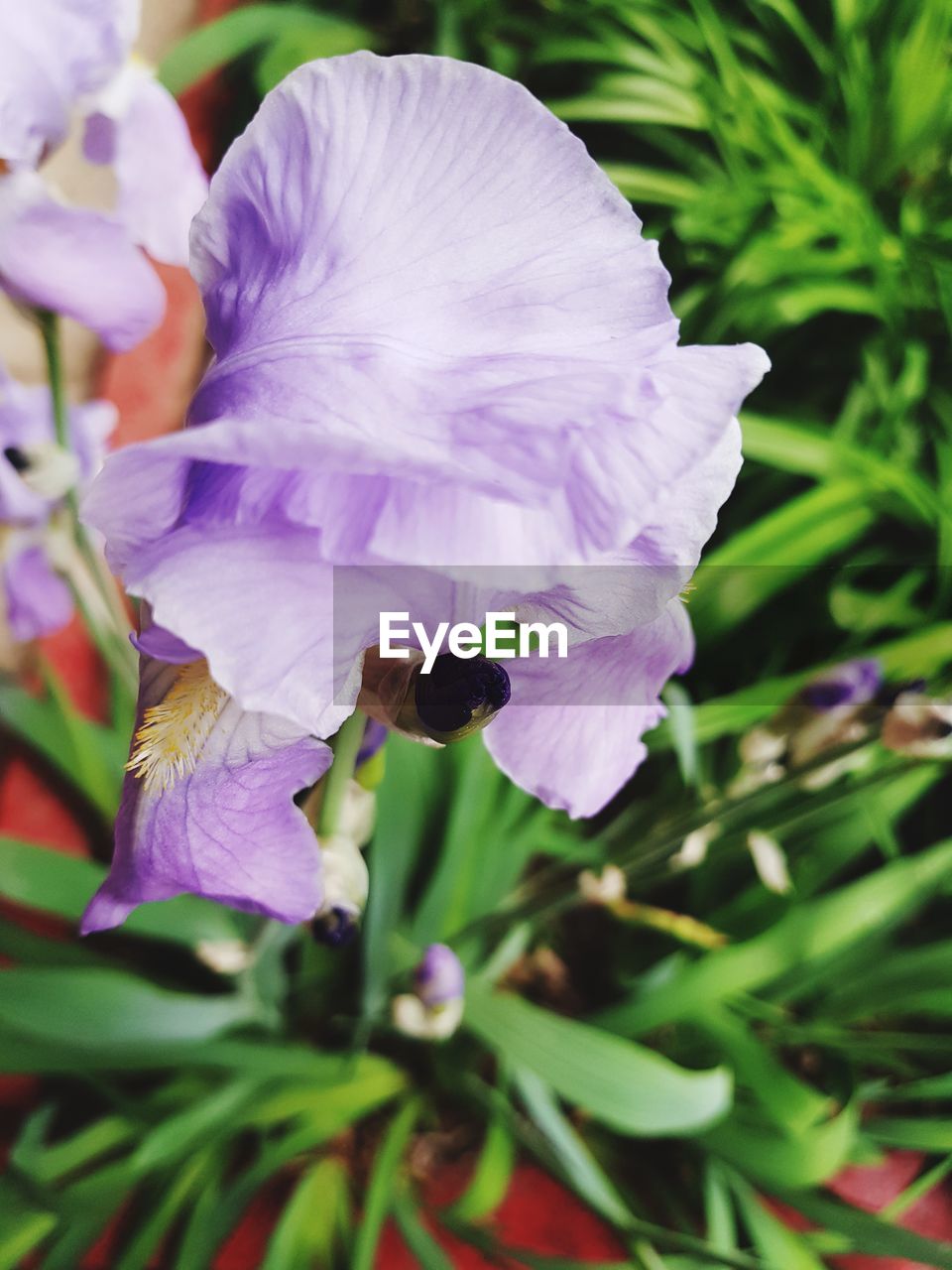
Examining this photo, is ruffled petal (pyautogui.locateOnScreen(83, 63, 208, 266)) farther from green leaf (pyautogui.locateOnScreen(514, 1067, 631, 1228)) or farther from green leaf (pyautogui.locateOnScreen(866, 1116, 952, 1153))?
green leaf (pyautogui.locateOnScreen(866, 1116, 952, 1153))

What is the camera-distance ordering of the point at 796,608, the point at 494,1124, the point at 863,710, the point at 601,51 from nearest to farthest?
the point at 863,710 < the point at 494,1124 < the point at 796,608 < the point at 601,51

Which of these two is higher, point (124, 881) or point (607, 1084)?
point (124, 881)

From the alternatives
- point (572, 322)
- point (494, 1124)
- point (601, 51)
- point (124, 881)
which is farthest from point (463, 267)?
point (601, 51)

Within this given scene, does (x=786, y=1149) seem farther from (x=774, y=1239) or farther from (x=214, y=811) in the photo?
(x=214, y=811)

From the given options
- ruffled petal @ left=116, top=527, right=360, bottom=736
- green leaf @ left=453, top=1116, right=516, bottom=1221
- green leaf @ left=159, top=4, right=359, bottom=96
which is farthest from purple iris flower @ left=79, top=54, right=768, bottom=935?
green leaf @ left=159, top=4, right=359, bottom=96

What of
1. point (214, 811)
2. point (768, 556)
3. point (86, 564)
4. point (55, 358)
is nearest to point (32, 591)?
point (86, 564)

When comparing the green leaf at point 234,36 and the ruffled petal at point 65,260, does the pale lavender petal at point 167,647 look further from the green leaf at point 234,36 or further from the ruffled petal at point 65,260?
the green leaf at point 234,36

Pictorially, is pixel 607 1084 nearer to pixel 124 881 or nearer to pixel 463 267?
pixel 124 881

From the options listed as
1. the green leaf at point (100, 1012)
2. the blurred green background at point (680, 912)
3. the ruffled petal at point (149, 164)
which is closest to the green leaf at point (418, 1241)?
the blurred green background at point (680, 912)
